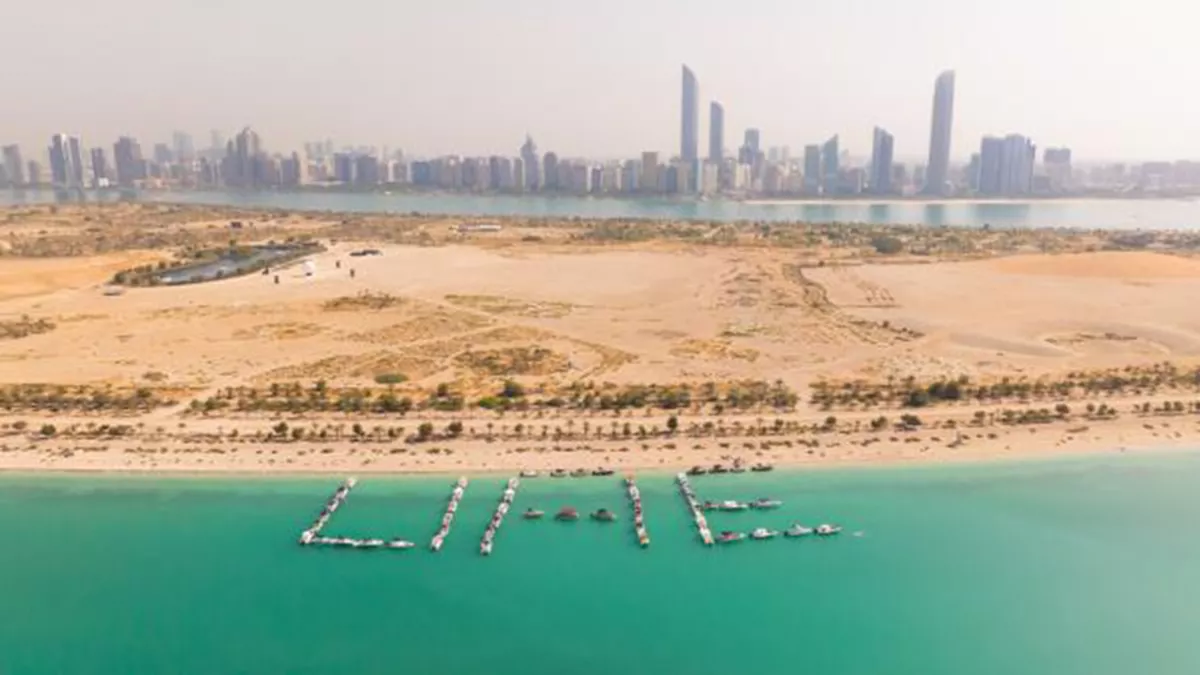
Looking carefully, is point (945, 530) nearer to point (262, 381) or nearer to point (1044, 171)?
point (262, 381)

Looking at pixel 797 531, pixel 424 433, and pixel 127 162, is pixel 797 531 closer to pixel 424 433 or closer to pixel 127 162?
pixel 424 433

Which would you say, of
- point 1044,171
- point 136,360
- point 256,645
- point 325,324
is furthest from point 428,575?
point 1044,171

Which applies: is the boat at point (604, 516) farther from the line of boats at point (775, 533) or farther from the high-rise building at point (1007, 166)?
the high-rise building at point (1007, 166)

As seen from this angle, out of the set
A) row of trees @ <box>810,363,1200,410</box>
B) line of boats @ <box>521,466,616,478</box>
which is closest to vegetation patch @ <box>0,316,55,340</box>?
line of boats @ <box>521,466,616,478</box>

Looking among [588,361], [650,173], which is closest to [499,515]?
[588,361]

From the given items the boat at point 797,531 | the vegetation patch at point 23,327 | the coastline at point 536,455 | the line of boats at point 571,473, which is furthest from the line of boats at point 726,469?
the vegetation patch at point 23,327

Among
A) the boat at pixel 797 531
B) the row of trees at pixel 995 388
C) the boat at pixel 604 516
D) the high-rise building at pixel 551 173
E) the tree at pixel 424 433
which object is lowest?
the boat at pixel 797 531
